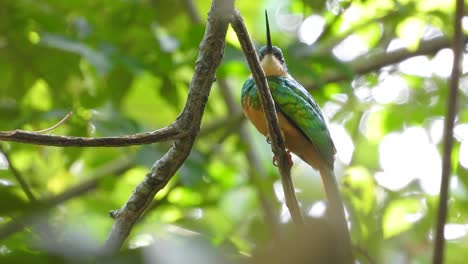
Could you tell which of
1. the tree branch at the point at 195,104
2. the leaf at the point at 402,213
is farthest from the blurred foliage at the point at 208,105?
the tree branch at the point at 195,104

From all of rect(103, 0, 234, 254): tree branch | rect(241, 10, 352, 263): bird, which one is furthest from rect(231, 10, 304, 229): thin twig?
rect(241, 10, 352, 263): bird

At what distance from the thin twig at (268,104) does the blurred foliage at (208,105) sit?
0.55m

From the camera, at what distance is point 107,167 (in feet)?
12.6

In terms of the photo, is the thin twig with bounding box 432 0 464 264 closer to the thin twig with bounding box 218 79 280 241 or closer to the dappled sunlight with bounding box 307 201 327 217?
the dappled sunlight with bounding box 307 201 327 217

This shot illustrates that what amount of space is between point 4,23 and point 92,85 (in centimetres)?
69

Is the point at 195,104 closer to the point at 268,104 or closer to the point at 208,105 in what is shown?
the point at 268,104

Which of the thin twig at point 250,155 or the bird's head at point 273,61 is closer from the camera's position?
the bird's head at point 273,61

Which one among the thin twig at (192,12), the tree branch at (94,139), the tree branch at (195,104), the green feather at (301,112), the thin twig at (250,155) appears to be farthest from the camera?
the thin twig at (192,12)

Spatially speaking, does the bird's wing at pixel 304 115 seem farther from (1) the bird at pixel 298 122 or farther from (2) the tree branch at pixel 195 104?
(2) the tree branch at pixel 195 104

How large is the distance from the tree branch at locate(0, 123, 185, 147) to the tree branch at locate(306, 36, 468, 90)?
7.02ft

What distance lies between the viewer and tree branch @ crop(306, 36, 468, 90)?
3.33 metres

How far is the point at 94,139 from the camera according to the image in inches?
46.4

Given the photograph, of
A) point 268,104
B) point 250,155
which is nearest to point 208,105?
point 250,155

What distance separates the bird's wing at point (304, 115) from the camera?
7.55ft
